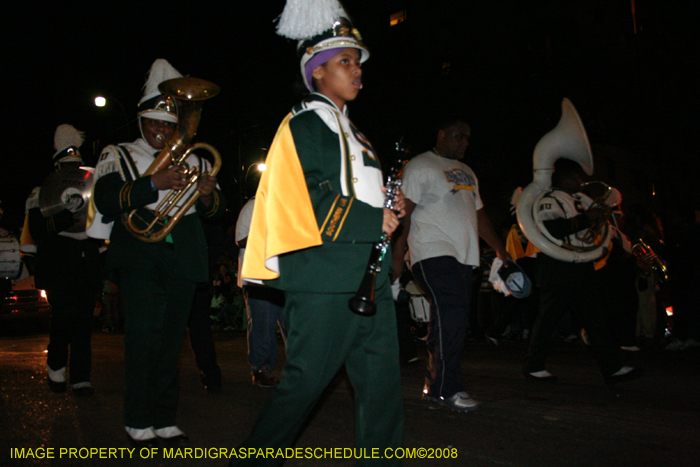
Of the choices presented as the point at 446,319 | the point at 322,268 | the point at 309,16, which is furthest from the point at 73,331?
the point at 309,16

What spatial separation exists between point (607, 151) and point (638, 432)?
37656mm

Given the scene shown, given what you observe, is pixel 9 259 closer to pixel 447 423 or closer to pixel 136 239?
pixel 136 239

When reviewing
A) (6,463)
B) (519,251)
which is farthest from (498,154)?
(6,463)

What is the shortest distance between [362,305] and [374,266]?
19 cm

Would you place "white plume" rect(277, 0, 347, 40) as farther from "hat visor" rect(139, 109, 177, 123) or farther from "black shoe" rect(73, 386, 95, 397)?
"black shoe" rect(73, 386, 95, 397)

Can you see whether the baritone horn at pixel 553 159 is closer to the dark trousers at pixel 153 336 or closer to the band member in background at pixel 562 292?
the band member in background at pixel 562 292

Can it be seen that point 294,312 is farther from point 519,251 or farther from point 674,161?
point 674,161

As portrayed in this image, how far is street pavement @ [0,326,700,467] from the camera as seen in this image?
3.12 meters

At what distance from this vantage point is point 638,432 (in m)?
3.49

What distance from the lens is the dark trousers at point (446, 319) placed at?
4156mm

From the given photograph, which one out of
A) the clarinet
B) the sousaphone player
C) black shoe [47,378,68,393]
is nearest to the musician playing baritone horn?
the clarinet

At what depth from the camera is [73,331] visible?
16.4ft

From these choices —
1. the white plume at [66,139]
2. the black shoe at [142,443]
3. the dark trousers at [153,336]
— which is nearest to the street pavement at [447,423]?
the black shoe at [142,443]

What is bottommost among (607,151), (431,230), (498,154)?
(431,230)
